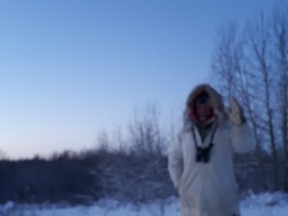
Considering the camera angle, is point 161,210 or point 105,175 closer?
point 161,210

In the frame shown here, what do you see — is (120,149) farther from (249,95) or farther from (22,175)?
(249,95)

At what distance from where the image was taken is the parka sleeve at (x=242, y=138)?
14.5 ft

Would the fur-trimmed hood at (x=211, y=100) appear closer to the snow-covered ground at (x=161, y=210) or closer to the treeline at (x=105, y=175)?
the snow-covered ground at (x=161, y=210)

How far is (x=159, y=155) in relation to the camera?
101 feet

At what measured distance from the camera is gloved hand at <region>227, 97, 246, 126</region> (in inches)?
175

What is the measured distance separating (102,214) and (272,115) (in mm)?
14860

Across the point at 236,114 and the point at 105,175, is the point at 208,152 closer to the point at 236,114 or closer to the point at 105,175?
the point at 236,114

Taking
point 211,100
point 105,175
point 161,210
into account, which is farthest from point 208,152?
point 105,175

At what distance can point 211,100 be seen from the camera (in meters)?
4.55

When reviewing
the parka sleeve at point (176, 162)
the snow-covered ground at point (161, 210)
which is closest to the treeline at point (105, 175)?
the snow-covered ground at point (161, 210)

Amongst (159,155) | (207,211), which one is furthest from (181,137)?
(159,155)

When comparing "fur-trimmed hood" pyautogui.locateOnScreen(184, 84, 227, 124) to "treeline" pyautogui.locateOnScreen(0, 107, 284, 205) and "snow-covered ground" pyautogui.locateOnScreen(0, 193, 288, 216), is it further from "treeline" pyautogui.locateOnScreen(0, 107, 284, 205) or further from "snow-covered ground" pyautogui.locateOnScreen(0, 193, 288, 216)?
"treeline" pyautogui.locateOnScreen(0, 107, 284, 205)

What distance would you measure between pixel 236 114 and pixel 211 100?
233mm

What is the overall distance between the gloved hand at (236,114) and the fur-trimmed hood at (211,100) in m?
0.06
